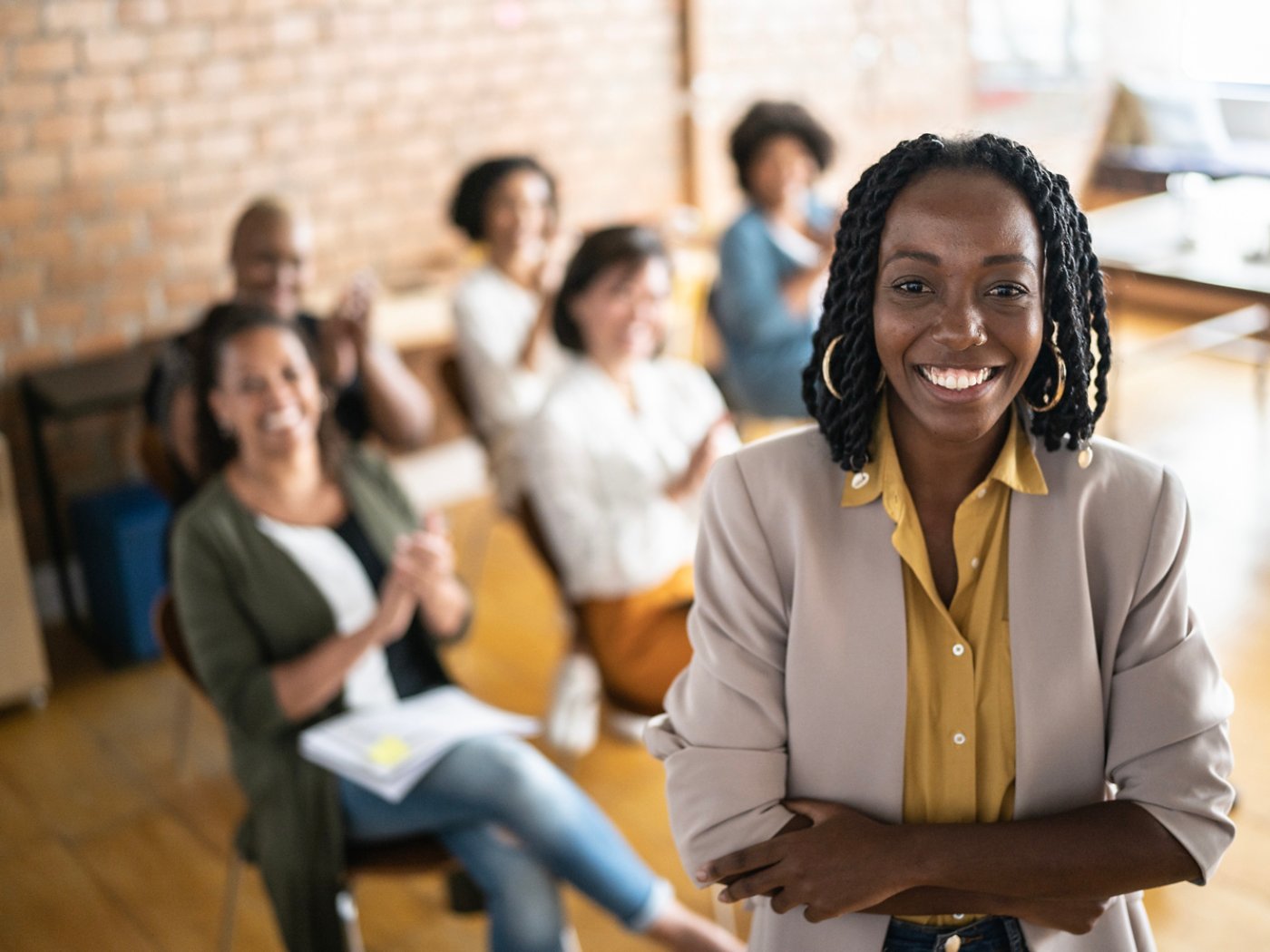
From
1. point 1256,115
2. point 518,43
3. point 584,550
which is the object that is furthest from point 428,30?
point 1256,115

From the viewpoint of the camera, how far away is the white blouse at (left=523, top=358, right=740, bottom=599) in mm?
2807

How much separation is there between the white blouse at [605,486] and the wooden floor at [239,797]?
0.63m

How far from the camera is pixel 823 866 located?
4.30ft

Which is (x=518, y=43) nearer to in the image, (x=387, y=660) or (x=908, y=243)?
(x=387, y=660)

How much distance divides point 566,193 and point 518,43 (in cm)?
61

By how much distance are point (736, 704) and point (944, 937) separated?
0.35m

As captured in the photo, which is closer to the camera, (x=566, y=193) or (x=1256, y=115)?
(x=566, y=193)

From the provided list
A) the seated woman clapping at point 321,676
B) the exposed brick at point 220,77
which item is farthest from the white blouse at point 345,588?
the exposed brick at point 220,77

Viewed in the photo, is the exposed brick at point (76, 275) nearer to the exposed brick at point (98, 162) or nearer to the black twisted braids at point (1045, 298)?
the exposed brick at point (98, 162)

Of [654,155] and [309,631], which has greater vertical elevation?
[654,155]

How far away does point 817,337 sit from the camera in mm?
1402

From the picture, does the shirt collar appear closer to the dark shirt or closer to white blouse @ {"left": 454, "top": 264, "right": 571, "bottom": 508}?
the dark shirt

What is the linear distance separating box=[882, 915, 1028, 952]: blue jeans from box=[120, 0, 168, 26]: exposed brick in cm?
377

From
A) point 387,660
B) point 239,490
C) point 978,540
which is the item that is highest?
point 978,540
